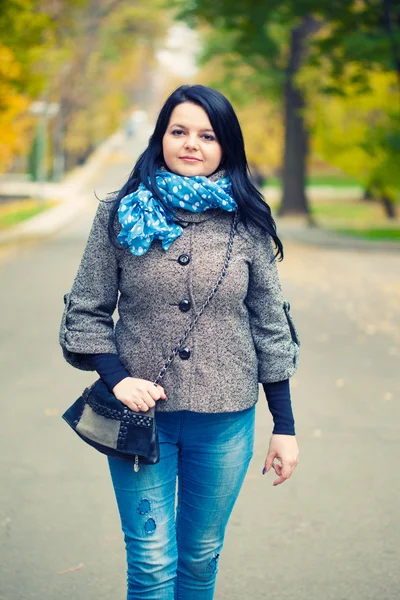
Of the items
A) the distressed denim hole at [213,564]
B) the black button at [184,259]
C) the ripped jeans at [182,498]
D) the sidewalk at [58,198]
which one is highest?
the black button at [184,259]

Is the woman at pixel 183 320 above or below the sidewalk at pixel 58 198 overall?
above

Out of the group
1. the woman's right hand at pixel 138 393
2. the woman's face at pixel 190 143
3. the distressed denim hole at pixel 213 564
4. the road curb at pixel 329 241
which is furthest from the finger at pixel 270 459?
the road curb at pixel 329 241

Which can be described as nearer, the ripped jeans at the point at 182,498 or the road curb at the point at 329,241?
the ripped jeans at the point at 182,498

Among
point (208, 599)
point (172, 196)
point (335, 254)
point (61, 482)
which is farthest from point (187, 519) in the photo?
point (335, 254)

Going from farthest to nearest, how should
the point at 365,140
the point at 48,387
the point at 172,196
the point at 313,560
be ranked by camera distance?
the point at 365,140
the point at 48,387
the point at 313,560
the point at 172,196

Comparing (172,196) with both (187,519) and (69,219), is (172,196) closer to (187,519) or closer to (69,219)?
(187,519)

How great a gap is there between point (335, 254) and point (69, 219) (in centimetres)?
1149

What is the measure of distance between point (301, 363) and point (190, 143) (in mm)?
5974

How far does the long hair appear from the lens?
9.15 feet

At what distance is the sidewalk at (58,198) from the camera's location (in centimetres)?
2291

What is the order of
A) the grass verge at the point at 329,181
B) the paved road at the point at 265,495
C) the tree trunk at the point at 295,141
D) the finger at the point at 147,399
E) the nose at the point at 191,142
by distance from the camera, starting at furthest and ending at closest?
the grass verge at the point at 329,181 < the tree trunk at the point at 295,141 < the paved road at the point at 265,495 < the nose at the point at 191,142 < the finger at the point at 147,399

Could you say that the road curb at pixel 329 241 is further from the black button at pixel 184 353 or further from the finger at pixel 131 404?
the finger at pixel 131 404

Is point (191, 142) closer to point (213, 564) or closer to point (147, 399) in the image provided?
point (147, 399)

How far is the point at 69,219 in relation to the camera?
96.4ft
